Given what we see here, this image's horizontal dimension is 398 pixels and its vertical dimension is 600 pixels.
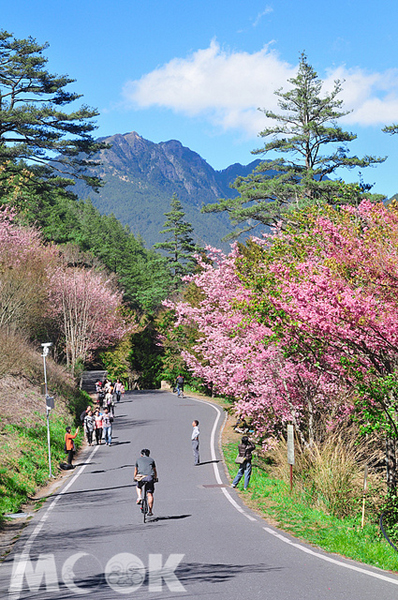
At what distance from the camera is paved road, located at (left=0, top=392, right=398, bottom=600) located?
26.1 ft

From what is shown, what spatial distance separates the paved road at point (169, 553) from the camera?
7.97 m

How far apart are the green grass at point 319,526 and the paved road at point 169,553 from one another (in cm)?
45

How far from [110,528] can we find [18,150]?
2608cm

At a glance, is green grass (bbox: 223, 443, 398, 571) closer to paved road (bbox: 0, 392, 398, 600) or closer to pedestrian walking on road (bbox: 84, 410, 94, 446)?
paved road (bbox: 0, 392, 398, 600)

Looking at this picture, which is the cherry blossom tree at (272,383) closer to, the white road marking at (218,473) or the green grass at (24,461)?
the white road marking at (218,473)

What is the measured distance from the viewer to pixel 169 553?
33.3 ft

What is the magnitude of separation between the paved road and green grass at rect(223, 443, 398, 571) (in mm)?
454

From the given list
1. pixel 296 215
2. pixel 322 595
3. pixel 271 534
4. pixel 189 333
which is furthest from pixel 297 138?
pixel 322 595

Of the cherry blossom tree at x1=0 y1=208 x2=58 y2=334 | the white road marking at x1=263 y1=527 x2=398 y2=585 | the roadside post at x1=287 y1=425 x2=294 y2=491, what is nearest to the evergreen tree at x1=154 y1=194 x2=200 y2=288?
the cherry blossom tree at x1=0 y1=208 x2=58 y2=334

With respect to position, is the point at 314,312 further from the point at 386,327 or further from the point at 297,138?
the point at 297,138

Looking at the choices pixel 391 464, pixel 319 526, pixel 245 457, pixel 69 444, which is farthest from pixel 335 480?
pixel 69 444

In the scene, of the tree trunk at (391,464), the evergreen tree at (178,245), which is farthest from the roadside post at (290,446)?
the evergreen tree at (178,245)

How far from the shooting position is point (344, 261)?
13.8 m

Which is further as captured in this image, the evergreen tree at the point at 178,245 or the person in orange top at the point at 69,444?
the evergreen tree at the point at 178,245
